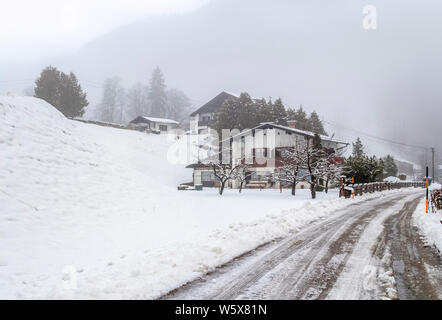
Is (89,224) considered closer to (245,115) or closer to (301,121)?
(245,115)

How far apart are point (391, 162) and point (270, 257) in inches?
2935

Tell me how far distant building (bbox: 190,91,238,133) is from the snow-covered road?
62.6 metres

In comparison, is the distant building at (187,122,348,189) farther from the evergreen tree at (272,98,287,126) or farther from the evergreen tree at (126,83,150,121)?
the evergreen tree at (126,83,150,121)

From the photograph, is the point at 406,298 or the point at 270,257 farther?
the point at 270,257

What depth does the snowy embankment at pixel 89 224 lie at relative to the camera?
19.0ft

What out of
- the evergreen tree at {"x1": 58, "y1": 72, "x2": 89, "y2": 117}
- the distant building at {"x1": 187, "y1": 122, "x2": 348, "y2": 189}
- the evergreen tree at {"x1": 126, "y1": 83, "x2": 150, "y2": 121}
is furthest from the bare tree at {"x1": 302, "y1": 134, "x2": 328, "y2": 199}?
the evergreen tree at {"x1": 126, "y1": 83, "x2": 150, "y2": 121}

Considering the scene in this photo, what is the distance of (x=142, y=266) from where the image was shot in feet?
20.7

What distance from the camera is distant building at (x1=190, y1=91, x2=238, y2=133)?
2835 inches

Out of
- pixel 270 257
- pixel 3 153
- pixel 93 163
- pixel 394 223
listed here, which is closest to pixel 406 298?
pixel 270 257

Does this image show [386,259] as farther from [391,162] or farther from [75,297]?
[391,162]

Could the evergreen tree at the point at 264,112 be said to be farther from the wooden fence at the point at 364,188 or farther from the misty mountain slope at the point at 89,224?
the misty mountain slope at the point at 89,224

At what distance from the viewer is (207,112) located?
74.4 m

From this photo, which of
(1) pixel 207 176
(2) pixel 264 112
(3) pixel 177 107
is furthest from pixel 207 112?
(1) pixel 207 176
